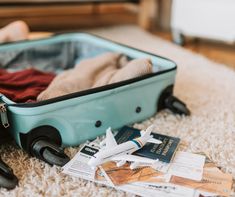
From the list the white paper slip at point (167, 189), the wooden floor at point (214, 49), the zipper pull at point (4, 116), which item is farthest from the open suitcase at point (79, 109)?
the wooden floor at point (214, 49)

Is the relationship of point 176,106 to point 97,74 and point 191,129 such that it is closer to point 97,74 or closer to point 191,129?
point 191,129

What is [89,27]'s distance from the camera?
2211 millimetres

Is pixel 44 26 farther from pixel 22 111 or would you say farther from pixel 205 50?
pixel 22 111

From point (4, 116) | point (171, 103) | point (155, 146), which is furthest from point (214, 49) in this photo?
point (4, 116)

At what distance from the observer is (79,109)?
77 cm

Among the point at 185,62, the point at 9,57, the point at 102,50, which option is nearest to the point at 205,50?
the point at 185,62

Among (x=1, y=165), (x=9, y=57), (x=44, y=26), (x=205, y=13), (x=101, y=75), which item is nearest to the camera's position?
(x=1, y=165)

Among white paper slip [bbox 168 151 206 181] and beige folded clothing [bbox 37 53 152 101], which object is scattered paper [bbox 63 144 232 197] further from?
beige folded clothing [bbox 37 53 152 101]

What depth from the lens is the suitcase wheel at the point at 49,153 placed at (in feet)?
2.26

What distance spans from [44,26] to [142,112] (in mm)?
1441

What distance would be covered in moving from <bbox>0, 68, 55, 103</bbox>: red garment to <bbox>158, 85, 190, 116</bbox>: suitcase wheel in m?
0.34

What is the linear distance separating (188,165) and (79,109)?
278mm

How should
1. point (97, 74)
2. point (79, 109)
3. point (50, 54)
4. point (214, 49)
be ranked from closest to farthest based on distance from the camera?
point (79, 109)
point (97, 74)
point (50, 54)
point (214, 49)

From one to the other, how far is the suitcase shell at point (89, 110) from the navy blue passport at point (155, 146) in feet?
0.13
